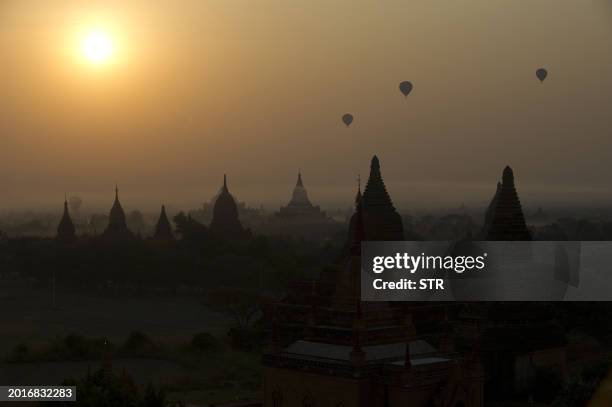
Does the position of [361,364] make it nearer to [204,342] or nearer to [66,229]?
[204,342]

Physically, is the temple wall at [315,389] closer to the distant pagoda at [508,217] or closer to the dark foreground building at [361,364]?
the dark foreground building at [361,364]

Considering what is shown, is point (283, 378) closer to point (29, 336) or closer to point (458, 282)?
point (458, 282)

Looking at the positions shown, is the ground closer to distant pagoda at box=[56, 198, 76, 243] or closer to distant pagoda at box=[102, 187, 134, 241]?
distant pagoda at box=[56, 198, 76, 243]

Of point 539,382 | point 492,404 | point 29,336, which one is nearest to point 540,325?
point 539,382

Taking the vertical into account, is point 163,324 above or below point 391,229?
below

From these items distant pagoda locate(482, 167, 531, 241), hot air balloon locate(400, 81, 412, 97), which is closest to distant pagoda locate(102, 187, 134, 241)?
hot air balloon locate(400, 81, 412, 97)

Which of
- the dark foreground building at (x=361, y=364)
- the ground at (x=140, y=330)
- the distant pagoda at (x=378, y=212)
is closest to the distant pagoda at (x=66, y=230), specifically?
the ground at (x=140, y=330)
